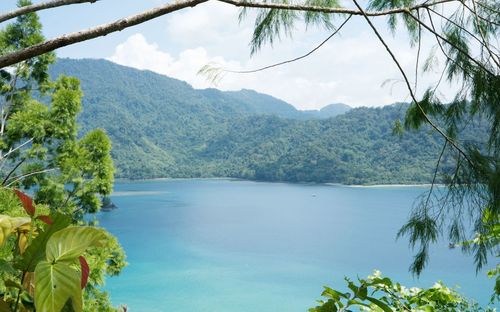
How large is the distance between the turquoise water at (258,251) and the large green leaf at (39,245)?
1564 cm

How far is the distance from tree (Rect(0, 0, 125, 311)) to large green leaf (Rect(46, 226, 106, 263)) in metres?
6.02

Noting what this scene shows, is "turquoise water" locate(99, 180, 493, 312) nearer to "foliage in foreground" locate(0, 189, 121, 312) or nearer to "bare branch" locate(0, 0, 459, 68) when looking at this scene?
"bare branch" locate(0, 0, 459, 68)

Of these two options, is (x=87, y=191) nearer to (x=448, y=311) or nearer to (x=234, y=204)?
(x=448, y=311)

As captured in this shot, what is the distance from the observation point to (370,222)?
31.1 metres

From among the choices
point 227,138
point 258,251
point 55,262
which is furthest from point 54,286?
point 227,138

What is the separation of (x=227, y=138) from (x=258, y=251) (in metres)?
53.2

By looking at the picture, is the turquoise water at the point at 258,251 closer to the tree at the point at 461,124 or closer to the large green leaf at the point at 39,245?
the tree at the point at 461,124

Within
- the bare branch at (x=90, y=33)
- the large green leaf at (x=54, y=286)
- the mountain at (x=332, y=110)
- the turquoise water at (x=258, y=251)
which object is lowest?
the turquoise water at (x=258, y=251)

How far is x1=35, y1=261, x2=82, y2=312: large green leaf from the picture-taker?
0.36 metres

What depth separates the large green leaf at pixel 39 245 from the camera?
43cm

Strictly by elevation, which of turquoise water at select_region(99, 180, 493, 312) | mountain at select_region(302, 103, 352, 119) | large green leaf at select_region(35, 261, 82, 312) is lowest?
turquoise water at select_region(99, 180, 493, 312)

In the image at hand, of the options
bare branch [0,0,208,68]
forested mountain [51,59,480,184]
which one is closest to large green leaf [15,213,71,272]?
bare branch [0,0,208,68]

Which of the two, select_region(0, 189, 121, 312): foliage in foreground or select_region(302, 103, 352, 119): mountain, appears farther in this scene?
select_region(302, 103, 352, 119): mountain

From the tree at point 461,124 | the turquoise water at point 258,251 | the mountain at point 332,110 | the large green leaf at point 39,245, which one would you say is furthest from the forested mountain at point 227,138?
the large green leaf at point 39,245
